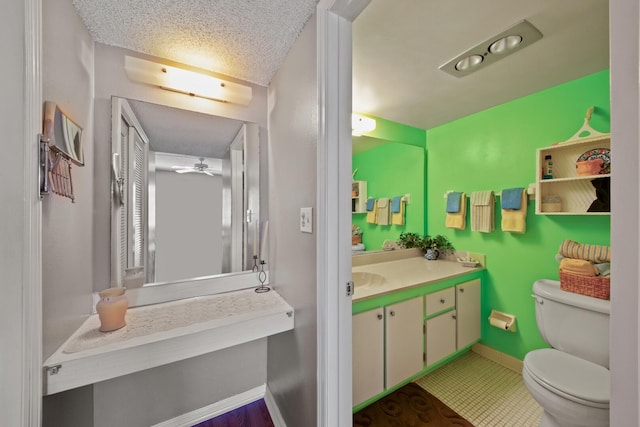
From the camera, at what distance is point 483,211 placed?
212 centimetres

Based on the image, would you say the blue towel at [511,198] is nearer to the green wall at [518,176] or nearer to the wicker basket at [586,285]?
the green wall at [518,176]

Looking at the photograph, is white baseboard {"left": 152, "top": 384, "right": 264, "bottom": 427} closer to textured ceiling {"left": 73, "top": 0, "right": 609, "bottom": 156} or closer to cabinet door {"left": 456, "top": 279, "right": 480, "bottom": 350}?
cabinet door {"left": 456, "top": 279, "right": 480, "bottom": 350}

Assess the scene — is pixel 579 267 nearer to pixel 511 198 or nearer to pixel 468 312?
pixel 511 198

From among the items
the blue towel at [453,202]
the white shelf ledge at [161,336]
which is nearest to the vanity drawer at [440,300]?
the blue towel at [453,202]

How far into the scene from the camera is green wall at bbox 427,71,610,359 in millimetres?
1660

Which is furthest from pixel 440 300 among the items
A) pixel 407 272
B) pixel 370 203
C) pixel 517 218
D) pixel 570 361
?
pixel 370 203

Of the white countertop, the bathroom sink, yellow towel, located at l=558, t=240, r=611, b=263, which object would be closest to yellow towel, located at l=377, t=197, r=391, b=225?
the white countertop

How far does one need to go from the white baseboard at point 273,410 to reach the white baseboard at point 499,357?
1831 millimetres

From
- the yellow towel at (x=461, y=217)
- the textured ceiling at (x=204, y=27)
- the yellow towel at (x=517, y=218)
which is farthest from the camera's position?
the yellow towel at (x=461, y=217)

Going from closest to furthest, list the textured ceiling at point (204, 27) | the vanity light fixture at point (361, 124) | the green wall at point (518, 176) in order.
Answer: the textured ceiling at point (204, 27) → the green wall at point (518, 176) → the vanity light fixture at point (361, 124)

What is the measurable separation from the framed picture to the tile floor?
241cm

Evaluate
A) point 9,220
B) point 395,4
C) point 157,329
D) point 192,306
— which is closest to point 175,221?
point 192,306

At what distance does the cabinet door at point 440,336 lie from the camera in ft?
5.57

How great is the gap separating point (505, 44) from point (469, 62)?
186 mm
